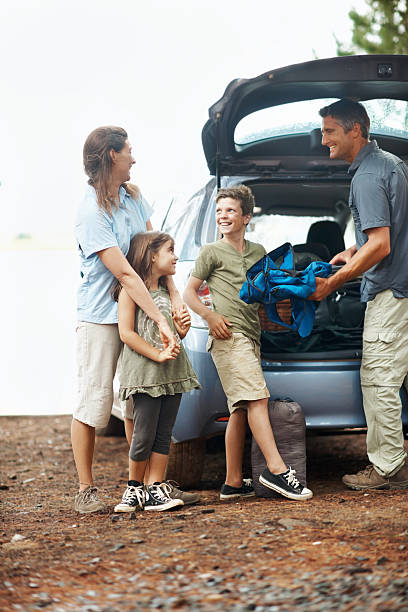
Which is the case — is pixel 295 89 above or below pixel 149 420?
above

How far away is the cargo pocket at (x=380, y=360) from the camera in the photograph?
403 cm

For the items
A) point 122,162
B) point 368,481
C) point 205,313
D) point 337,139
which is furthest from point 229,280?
point 368,481

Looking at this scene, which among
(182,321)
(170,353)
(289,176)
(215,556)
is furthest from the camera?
(289,176)

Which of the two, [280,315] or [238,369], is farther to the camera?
[280,315]

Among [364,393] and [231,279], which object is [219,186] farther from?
[364,393]

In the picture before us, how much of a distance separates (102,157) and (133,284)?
65 cm

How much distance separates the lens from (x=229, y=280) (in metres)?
4.10

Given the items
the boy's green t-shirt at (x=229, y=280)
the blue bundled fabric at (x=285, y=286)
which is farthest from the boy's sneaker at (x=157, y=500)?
the blue bundled fabric at (x=285, y=286)

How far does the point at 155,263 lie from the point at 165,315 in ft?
0.86

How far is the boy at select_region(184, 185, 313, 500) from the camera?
3949 millimetres

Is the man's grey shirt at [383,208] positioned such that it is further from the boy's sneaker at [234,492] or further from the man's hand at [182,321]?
the boy's sneaker at [234,492]

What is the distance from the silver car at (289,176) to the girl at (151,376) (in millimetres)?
183

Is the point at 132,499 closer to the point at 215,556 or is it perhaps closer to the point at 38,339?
the point at 215,556

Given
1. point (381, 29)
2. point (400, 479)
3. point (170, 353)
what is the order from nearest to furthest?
point (170, 353), point (400, 479), point (381, 29)
